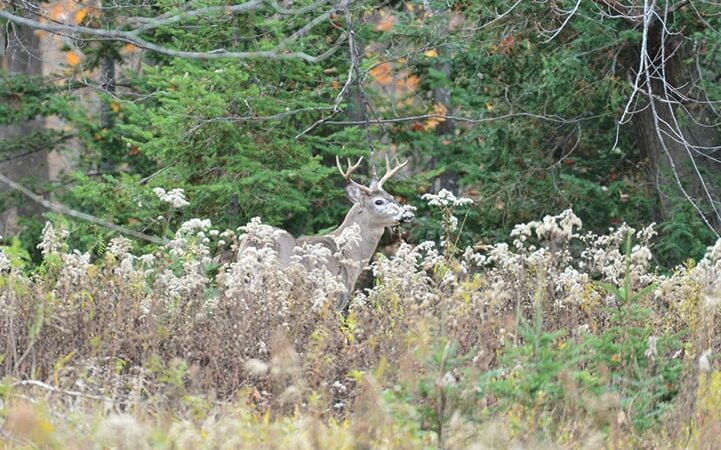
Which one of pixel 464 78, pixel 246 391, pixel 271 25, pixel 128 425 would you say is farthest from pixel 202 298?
pixel 464 78

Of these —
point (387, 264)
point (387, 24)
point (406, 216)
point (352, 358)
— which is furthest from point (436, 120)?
point (352, 358)

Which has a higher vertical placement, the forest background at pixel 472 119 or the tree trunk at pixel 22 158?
the forest background at pixel 472 119

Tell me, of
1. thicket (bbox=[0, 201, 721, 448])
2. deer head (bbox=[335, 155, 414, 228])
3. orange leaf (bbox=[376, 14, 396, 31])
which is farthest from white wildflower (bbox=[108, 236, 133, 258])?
orange leaf (bbox=[376, 14, 396, 31])

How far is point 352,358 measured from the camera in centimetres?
656

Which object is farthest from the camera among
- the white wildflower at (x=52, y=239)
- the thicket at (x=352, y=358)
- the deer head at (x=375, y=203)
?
the deer head at (x=375, y=203)

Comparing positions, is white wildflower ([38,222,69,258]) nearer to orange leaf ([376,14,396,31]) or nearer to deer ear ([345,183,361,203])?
deer ear ([345,183,361,203])

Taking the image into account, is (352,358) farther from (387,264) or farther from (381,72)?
(381,72)

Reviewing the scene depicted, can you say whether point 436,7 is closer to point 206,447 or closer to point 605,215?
point 605,215

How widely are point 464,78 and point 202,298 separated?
25.8 ft

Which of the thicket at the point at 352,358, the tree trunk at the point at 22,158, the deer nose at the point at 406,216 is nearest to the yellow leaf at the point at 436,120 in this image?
the deer nose at the point at 406,216

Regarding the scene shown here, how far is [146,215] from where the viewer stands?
1316 centimetres

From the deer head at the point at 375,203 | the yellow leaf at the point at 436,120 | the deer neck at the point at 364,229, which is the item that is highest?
the deer head at the point at 375,203

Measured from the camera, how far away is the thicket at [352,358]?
510 cm

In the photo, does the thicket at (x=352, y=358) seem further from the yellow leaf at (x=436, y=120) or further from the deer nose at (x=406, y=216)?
the yellow leaf at (x=436, y=120)
